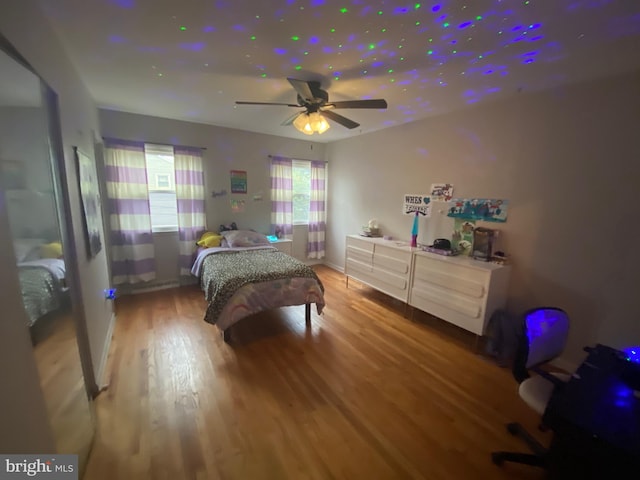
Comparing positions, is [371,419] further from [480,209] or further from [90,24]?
[90,24]

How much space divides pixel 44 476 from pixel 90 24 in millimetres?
2274

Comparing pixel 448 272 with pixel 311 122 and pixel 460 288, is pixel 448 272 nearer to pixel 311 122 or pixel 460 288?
pixel 460 288

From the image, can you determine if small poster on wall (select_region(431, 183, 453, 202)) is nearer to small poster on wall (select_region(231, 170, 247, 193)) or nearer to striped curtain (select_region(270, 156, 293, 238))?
striped curtain (select_region(270, 156, 293, 238))

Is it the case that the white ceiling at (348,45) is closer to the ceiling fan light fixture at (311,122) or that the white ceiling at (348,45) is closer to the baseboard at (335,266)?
the ceiling fan light fixture at (311,122)

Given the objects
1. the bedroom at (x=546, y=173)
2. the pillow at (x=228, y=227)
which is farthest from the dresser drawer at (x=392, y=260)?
the pillow at (x=228, y=227)

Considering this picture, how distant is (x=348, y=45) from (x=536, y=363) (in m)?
2.25

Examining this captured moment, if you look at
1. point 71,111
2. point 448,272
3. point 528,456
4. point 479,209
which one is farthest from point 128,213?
point 528,456

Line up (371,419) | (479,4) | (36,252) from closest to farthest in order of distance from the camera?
(36,252)
(479,4)
(371,419)

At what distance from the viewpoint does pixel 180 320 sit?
300 centimetres

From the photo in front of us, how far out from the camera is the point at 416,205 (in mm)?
3549

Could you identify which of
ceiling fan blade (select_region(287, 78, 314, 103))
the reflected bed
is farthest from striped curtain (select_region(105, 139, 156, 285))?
ceiling fan blade (select_region(287, 78, 314, 103))

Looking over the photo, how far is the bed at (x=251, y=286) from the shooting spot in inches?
97.5

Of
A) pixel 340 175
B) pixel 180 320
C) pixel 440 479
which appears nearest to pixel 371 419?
pixel 440 479

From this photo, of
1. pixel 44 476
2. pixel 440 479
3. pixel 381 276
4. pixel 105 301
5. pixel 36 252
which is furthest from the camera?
pixel 381 276
